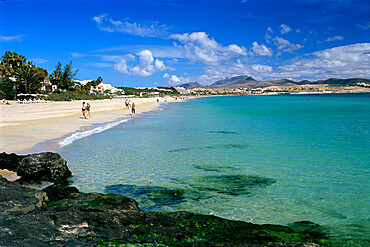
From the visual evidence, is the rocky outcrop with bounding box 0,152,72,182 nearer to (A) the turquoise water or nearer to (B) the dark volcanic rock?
(A) the turquoise water

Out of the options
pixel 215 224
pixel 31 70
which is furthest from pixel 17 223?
pixel 31 70

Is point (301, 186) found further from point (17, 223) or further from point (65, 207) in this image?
point (17, 223)

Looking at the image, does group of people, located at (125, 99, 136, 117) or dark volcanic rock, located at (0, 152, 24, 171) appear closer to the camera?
dark volcanic rock, located at (0, 152, 24, 171)

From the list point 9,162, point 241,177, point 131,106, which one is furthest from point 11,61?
point 241,177

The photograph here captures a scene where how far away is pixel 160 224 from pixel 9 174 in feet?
22.4

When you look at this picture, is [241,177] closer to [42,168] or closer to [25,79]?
[42,168]

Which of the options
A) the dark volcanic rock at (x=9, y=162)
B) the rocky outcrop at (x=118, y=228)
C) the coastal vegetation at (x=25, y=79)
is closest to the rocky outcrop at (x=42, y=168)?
the dark volcanic rock at (x=9, y=162)

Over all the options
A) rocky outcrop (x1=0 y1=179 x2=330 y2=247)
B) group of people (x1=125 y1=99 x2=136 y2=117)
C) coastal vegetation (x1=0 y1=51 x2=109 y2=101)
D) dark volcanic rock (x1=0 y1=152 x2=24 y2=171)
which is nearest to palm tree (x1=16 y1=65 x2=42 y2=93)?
coastal vegetation (x1=0 y1=51 x2=109 y2=101)

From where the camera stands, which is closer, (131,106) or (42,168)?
(42,168)

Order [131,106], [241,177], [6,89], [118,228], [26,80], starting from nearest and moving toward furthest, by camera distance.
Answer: [118,228]
[241,177]
[6,89]
[131,106]
[26,80]

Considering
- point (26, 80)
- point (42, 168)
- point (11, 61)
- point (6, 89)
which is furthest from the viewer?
point (11, 61)

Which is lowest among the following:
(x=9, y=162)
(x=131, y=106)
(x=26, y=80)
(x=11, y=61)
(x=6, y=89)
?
(x=9, y=162)

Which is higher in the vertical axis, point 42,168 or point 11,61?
point 11,61

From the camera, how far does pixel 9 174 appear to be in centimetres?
965
